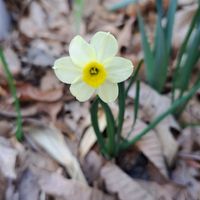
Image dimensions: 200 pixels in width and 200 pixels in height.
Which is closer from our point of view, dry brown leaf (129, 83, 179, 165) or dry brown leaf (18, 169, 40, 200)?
dry brown leaf (18, 169, 40, 200)

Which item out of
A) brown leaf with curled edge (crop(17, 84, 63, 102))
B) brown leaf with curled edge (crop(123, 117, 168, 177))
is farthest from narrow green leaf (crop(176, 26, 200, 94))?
brown leaf with curled edge (crop(17, 84, 63, 102))

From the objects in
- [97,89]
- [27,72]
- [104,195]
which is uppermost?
[97,89]

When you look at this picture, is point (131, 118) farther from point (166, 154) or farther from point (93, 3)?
point (93, 3)

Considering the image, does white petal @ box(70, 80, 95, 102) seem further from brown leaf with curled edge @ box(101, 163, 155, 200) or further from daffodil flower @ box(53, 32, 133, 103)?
brown leaf with curled edge @ box(101, 163, 155, 200)

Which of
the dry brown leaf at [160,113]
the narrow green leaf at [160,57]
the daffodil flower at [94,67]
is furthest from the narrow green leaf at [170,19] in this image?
the daffodil flower at [94,67]

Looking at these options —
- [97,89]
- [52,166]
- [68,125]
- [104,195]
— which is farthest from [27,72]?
[97,89]

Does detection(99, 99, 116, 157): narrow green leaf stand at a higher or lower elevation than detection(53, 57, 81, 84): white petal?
lower

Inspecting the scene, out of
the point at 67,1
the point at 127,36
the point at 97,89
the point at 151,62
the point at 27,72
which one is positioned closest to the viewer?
the point at 97,89
